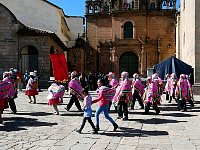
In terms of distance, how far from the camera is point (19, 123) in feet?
36.2

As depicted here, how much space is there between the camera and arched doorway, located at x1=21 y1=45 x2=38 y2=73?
2928 cm

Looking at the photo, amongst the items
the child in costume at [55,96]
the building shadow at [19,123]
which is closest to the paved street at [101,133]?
the building shadow at [19,123]

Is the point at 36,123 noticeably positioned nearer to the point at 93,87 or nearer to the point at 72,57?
the point at 93,87

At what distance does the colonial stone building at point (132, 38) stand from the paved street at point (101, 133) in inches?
1247

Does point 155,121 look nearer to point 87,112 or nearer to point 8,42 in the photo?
point 87,112

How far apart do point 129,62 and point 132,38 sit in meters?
2.99

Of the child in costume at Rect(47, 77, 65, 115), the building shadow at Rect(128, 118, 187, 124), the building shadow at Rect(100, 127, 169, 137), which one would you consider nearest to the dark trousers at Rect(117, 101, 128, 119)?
the building shadow at Rect(128, 118, 187, 124)

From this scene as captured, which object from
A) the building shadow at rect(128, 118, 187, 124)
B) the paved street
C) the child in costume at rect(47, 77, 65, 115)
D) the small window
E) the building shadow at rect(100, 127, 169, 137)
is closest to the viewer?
the paved street

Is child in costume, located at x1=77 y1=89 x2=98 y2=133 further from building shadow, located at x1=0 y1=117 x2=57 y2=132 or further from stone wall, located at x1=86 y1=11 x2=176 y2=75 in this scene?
stone wall, located at x1=86 y1=11 x2=176 y2=75

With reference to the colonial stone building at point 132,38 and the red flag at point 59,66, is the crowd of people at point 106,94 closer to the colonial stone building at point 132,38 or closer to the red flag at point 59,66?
the red flag at point 59,66

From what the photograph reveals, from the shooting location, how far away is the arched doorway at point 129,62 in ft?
147

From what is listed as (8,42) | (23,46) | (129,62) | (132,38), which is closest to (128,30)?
(132,38)

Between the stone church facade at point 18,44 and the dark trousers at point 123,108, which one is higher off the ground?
the stone church facade at point 18,44

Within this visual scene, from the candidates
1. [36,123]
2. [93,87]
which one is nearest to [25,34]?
[93,87]
